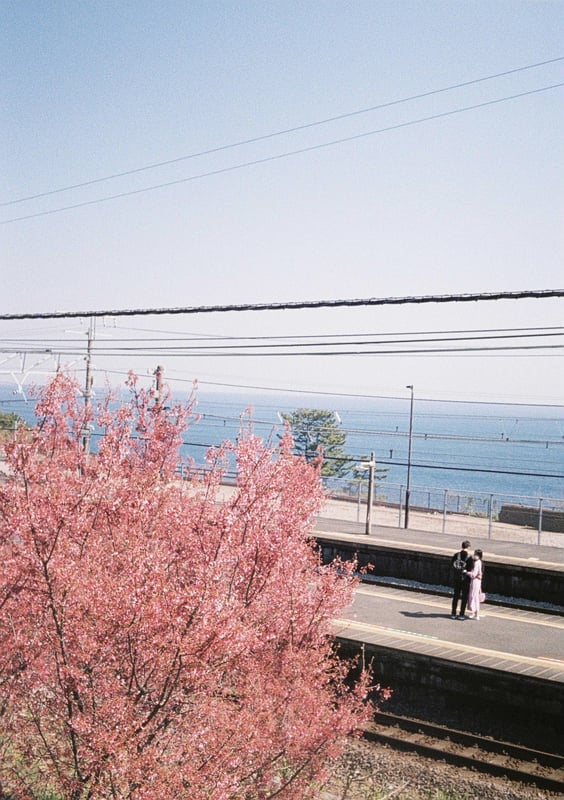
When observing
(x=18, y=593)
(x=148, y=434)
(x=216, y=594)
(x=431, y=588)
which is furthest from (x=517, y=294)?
(x=431, y=588)

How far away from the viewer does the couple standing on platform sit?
1667 cm

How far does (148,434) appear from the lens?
10242 mm

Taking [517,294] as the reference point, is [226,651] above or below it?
below

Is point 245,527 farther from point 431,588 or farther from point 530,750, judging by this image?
point 431,588

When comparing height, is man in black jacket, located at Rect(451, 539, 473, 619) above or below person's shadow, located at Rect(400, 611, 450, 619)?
above

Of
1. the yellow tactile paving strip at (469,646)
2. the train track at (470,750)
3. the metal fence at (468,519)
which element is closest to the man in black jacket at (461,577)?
the yellow tactile paving strip at (469,646)

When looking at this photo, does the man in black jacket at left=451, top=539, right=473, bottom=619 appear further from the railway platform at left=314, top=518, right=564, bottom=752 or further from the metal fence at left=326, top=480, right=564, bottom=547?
the metal fence at left=326, top=480, right=564, bottom=547

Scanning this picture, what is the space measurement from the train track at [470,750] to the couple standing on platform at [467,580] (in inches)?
156

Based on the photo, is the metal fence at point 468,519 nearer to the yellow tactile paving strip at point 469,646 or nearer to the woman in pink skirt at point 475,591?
the yellow tactile paving strip at point 469,646

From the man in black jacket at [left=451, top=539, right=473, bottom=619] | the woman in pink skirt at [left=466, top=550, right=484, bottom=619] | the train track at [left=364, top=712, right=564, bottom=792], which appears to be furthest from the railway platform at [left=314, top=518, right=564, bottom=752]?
the train track at [left=364, top=712, right=564, bottom=792]

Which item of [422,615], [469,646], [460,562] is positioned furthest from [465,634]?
[422,615]

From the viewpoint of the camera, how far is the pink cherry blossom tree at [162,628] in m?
6.03

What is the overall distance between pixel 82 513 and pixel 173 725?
1988 millimetres

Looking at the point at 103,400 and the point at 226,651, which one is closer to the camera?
the point at 226,651
